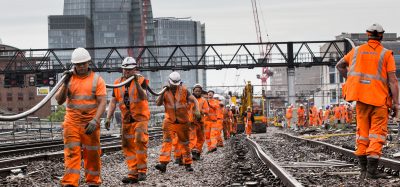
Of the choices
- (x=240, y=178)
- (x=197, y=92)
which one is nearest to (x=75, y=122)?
(x=240, y=178)

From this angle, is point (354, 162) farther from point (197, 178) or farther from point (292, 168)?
point (197, 178)

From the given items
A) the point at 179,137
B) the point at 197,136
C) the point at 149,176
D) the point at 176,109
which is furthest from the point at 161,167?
the point at 197,136

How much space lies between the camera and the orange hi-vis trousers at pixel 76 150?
8.62 m

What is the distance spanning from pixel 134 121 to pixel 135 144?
0.34m

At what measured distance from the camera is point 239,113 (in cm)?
4597

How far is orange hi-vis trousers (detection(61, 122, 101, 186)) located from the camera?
8.62m

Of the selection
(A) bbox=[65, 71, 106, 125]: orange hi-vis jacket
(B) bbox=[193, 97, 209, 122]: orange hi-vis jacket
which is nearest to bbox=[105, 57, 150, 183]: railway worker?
(A) bbox=[65, 71, 106, 125]: orange hi-vis jacket

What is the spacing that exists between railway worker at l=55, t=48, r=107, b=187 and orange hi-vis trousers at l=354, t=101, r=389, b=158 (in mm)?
3200

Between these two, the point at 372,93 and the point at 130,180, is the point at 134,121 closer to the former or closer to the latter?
the point at 130,180

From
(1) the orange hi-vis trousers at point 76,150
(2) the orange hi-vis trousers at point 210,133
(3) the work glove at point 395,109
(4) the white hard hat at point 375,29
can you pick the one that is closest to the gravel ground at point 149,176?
(1) the orange hi-vis trousers at point 76,150

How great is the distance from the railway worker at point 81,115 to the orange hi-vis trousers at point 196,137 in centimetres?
701

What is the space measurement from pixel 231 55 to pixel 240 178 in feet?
133

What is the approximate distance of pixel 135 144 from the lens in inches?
Result: 427

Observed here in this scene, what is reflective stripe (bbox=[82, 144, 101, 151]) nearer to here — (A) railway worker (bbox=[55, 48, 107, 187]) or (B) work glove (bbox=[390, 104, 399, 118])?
Answer: (A) railway worker (bbox=[55, 48, 107, 187])
